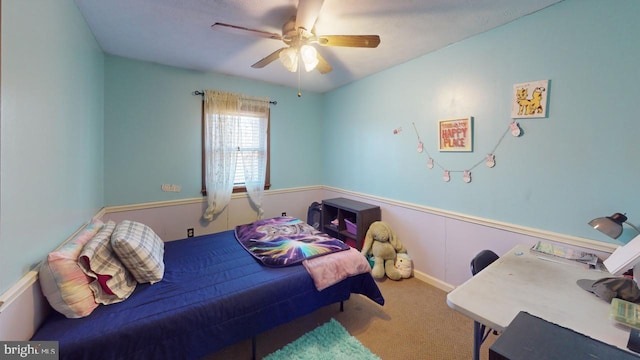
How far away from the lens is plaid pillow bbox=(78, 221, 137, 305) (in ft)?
4.33

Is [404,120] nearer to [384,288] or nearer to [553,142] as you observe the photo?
[553,142]

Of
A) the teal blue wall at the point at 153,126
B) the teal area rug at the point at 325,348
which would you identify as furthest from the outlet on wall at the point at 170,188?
the teal area rug at the point at 325,348

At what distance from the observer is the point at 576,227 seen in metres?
1.64

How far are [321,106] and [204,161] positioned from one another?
2.08m

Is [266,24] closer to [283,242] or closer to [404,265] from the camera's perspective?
[283,242]

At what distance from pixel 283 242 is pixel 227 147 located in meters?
1.65

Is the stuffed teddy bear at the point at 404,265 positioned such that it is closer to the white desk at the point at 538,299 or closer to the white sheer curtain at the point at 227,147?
the white desk at the point at 538,299

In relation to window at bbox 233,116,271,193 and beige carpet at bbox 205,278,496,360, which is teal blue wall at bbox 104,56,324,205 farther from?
beige carpet at bbox 205,278,496,360

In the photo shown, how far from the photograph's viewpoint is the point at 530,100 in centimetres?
179

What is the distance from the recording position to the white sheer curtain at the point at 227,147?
303 centimetres

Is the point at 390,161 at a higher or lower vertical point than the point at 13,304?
higher

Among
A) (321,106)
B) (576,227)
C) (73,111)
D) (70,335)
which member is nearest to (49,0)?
(73,111)

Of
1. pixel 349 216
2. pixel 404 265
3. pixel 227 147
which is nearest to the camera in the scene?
pixel 404 265

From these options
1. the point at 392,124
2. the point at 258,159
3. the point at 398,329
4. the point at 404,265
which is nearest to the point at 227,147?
the point at 258,159
